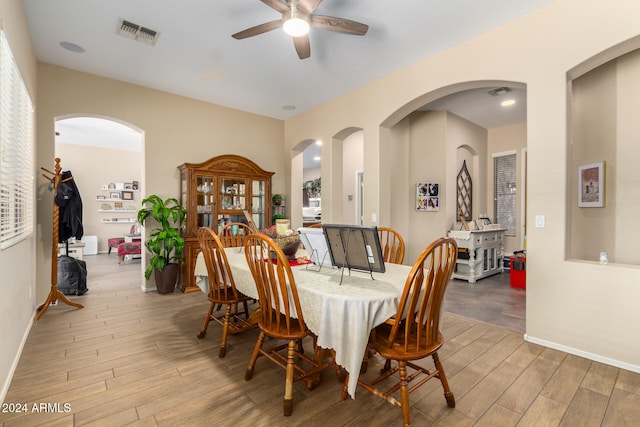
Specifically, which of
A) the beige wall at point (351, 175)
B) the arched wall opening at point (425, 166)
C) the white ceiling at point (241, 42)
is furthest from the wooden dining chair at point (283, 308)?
the beige wall at point (351, 175)

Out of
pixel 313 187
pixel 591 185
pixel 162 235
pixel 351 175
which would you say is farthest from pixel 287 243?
pixel 313 187

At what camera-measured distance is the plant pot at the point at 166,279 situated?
13.8 ft

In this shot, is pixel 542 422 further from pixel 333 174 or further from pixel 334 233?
pixel 333 174

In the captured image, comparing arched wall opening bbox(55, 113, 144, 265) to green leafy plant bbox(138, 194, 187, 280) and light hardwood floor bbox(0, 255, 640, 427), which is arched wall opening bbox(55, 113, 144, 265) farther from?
light hardwood floor bbox(0, 255, 640, 427)

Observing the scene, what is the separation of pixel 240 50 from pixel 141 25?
3.08 feet

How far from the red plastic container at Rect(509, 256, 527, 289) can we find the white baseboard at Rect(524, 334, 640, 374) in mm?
2095

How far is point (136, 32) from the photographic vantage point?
3037mm

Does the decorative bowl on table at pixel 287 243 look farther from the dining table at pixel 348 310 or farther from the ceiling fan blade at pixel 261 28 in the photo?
the ceiling fan blade at pixel 261 28

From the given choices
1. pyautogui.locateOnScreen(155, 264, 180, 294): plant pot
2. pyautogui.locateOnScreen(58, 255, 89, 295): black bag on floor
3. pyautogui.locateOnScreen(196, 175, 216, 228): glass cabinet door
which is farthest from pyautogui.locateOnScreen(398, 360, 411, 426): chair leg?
pyautogui.locateOnScreen(58, 255, 89, 295): black bag on floor

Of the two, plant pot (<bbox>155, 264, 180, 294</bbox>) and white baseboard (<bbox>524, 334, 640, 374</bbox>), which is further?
plant pot (<bbox>155, 264, 180, 294</bbox>)

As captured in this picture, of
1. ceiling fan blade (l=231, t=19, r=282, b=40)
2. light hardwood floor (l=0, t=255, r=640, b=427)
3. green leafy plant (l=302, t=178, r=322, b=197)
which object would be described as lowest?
light hardwood floor (l=0, t=255, r=640, b=427)

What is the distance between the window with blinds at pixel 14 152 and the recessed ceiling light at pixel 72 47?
29.2 inches

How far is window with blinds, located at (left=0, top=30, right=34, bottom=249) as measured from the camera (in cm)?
201

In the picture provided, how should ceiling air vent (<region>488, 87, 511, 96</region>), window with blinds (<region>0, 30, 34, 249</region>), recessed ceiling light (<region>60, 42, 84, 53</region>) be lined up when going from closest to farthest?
window with blinds (<region>0, 30, 34, 249</region>) < recessed ceiling light (<region>60, 42, 84, 53</region>) < ceiling air vent (<region>488, 87, 511, 96</region>)
